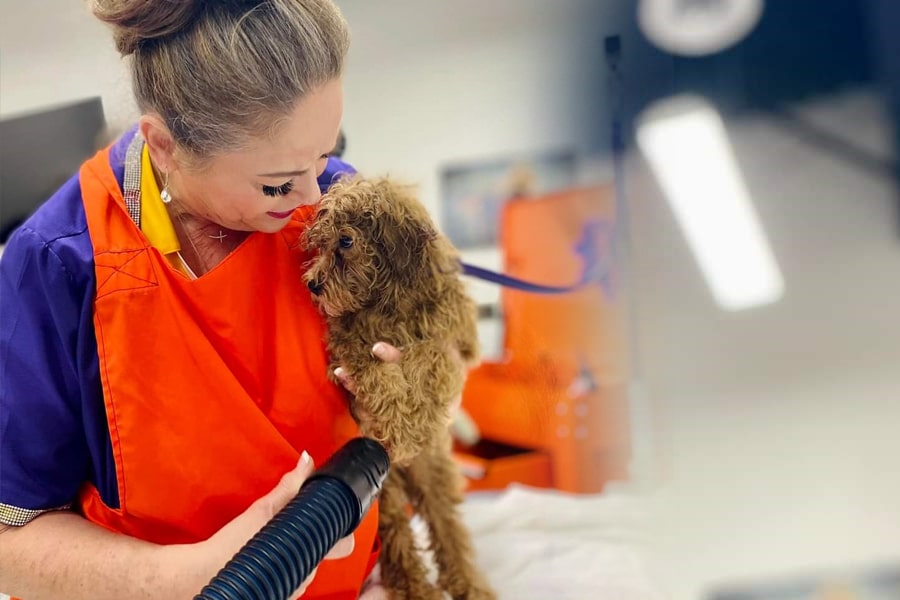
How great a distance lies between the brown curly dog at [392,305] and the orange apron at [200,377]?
0.14 feet

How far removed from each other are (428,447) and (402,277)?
0.74ft

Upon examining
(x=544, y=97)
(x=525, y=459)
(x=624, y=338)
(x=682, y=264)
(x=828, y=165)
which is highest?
(x=544, y=97)

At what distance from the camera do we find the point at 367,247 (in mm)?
760

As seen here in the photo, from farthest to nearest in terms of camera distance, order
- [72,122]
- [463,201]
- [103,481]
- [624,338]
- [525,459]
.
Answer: [525,459] < [463,201] < [624,338] < [72,122] < [103,481]

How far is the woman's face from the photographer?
2.26ft

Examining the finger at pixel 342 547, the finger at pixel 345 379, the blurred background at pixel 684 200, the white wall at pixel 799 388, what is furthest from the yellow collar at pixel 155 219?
the white wall at pixel 799 388

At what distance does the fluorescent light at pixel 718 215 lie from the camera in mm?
713

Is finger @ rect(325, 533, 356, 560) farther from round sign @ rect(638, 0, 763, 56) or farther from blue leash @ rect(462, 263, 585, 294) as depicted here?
round sign @ rect(638, 0, 763, 56)

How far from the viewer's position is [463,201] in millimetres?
1259

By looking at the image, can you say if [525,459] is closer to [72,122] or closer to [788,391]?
[788,391]

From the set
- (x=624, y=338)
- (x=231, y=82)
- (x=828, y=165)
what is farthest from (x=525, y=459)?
(x=231, y=82)

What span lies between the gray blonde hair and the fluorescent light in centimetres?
42

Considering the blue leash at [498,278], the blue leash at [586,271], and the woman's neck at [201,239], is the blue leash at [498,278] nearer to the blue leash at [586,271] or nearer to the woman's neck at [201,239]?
the blue leash at [586,271]

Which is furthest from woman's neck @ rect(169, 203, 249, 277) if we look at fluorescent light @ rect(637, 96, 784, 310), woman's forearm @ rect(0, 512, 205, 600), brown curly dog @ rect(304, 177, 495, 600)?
fluorescent light @ rect(637, 96, 784, 310)
